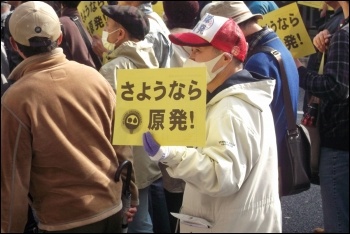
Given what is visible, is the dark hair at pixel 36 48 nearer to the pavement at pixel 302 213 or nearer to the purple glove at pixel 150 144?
the purple glove at pixel 150 144

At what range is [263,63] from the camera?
3.34 m

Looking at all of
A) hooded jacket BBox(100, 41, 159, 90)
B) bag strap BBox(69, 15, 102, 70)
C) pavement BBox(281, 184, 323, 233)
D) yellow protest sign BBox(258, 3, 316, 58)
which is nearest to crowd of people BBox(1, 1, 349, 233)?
hooded jacket BBox(100, 41, 159, 90)

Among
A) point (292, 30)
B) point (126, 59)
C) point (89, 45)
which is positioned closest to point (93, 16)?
point (89, 45)

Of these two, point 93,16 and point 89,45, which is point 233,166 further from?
point 93,16

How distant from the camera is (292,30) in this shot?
4137mm

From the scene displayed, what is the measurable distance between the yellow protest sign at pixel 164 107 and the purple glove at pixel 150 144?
3cm

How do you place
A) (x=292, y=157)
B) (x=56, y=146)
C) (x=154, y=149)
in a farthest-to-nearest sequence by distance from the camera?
(x=292, y=157) < (x=56, y=146) < (x=154, y=149)

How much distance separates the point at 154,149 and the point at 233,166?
0.29 meters

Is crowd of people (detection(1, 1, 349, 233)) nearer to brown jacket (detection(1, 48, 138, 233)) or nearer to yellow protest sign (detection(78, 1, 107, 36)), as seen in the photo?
brown jacket (detection(1, 48, 138, 233))

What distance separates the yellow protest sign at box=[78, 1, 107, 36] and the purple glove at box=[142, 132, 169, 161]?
245cm

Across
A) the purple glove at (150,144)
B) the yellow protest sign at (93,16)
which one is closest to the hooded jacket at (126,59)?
the yellow protest sign at (93,16)

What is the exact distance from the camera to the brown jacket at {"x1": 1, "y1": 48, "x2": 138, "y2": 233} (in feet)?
7.98

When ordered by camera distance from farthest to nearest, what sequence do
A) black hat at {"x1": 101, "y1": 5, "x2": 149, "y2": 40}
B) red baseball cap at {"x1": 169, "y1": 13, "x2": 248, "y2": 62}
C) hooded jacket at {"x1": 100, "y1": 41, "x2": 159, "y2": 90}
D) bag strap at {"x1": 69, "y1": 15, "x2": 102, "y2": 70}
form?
bag strap at {"x1": 69, "y1": 15, "x2": 102, "y2": 70} → black hat at {"x1": 101, "y1": 5, "x2": 149, "y2": 40} → hooded jacket at {"x1": 100, "y1": 41, "x2": 159, "y2": 90} → red baseball cap at {"x1": 169, "y1": 13, "x2": 248, "y2": 62}

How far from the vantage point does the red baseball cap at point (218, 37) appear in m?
2.54
